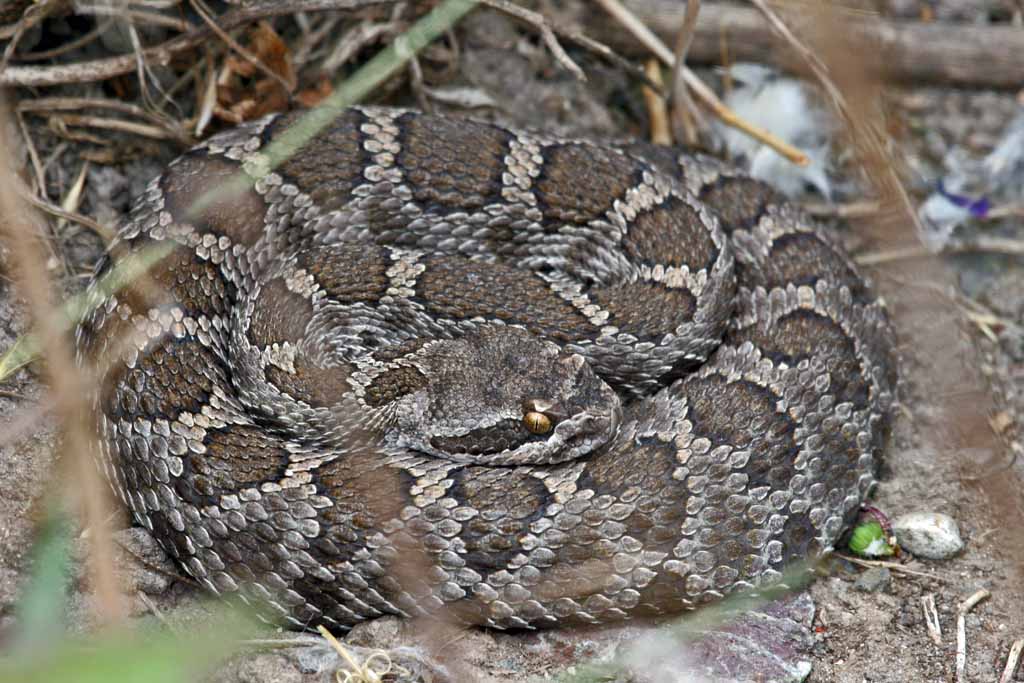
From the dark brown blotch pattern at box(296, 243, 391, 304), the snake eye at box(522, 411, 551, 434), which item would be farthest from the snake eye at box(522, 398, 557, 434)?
the dark brown blotch pattern at box(296, 243, 391, 304)

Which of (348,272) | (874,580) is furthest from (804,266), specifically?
(348,272)

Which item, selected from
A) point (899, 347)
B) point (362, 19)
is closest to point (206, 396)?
point (362, 19)

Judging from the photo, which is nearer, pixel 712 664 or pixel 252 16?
pixel 712 664

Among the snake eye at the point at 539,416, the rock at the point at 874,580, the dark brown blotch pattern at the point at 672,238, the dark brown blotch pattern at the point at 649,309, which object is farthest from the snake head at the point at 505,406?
the rock at the point at 874,580

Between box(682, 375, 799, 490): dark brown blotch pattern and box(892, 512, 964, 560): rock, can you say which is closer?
box(682, 375, 799, 490): dark brown blotch pattern

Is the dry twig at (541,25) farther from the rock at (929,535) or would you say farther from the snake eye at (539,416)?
the rock at (929,535)

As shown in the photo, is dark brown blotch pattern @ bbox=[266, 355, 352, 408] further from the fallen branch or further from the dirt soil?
the fallen branch

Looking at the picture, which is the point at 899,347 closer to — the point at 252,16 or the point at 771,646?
the point at 771,646
